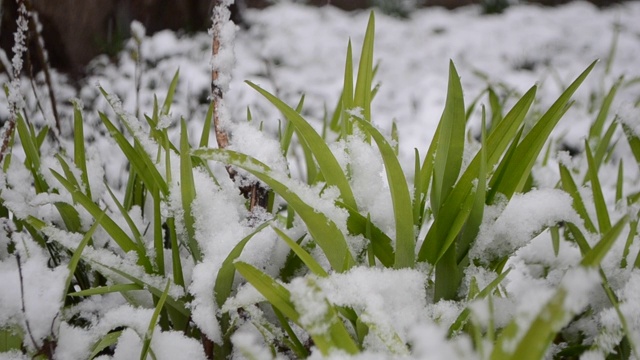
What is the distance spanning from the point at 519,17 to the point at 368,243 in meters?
3.55

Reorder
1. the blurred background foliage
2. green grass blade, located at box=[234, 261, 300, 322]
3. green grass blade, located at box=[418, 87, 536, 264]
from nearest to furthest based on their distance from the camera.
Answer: green grass blade, located at box=[234, 261, 300, 322], green grass blade, located at box=[418, 87, 536, 264], the blurred background foliage

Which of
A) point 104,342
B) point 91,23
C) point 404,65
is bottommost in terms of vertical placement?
point 104,342

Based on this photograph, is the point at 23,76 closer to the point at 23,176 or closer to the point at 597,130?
the point at 23,176

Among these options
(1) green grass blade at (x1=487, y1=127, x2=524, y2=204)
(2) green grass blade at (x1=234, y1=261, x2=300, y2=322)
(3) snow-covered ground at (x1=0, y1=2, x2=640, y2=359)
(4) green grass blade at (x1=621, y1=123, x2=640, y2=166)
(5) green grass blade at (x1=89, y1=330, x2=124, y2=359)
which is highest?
(3) snow-covered ground at (x1=0, y1=2, x2=640, y2=359)

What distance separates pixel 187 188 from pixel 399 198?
264 mm

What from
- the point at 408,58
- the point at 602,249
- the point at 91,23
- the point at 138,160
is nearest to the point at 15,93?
the point at 138,160

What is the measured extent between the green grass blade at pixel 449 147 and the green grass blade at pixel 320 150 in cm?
A: 10

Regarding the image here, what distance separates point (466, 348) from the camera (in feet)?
1.23

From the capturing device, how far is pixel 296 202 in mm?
515

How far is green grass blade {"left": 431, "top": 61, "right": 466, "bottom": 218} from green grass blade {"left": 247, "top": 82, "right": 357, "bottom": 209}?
105 mm

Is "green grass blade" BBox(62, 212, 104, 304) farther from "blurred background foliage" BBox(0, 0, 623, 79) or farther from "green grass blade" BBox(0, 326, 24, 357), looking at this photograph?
"blurred background foliage" BBox(0, 0, 623, 79)

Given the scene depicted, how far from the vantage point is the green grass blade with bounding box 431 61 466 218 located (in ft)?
1.91

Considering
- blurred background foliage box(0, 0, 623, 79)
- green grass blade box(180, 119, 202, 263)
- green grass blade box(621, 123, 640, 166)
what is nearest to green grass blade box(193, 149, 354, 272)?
green grass blade box(180, 119, 202, 263)

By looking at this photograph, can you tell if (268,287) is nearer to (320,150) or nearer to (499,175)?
(320,150)
